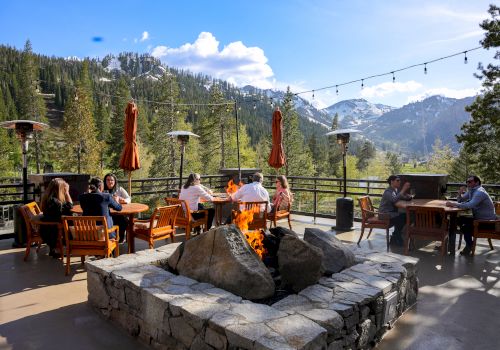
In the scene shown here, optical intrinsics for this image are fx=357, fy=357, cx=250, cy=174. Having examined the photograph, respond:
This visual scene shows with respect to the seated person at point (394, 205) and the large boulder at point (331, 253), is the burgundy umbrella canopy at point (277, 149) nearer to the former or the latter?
the seated person at point (394, 205)

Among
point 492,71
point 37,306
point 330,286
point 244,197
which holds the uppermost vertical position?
A: point 492,71

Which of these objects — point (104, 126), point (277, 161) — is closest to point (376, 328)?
point (277, 161)

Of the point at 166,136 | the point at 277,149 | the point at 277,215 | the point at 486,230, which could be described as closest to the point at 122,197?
the point at 277,215

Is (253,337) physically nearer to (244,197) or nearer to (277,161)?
(244,197)

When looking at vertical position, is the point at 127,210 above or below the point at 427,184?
below

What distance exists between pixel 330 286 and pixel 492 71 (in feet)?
49.5

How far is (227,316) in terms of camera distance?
2.44 meters

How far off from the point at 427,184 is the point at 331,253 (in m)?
3.85

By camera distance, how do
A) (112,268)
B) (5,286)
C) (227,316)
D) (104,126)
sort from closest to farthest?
(227,316), (112,268), (5,286), (104,126)

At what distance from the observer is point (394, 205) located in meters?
6.04

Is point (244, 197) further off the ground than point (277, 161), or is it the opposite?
point (277, 161)

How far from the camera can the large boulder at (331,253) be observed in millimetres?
3613

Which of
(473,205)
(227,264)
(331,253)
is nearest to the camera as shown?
(227,264)

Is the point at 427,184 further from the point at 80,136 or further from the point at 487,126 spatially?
the point at 80,136
